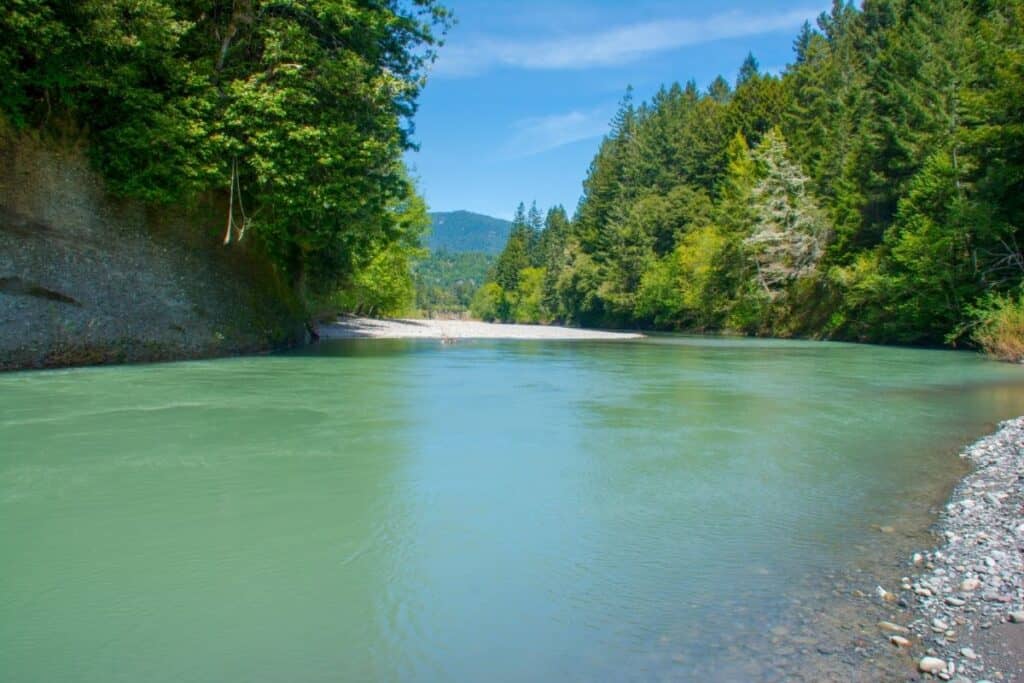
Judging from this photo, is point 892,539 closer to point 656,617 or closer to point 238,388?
point 656,617

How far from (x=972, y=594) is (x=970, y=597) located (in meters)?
0.06

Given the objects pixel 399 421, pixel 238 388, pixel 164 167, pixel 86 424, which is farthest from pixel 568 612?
pixel 164 167

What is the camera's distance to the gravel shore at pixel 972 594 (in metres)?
3.63

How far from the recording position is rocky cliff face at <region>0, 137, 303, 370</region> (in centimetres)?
1594

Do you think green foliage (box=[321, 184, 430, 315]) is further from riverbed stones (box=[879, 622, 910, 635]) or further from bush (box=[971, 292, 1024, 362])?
riverbed stones (box=[879, 622, 910, 635])

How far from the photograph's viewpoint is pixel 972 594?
4.41 meters

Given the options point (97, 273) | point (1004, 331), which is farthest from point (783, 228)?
point (97, 273)

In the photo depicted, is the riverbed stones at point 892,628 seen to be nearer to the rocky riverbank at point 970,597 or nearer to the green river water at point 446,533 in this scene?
the rocky riverbank at point 970,597

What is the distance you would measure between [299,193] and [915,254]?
83.2ft

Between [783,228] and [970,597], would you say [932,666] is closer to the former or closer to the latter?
[970,597]

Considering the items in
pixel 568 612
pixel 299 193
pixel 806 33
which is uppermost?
pixel 806 33

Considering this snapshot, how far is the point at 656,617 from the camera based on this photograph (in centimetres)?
426

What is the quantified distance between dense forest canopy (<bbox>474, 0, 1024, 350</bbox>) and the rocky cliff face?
24448 millimetres

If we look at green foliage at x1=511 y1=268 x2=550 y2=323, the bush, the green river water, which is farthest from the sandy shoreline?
green foliage at x1=511 y1=268 x2=550 y2=323
